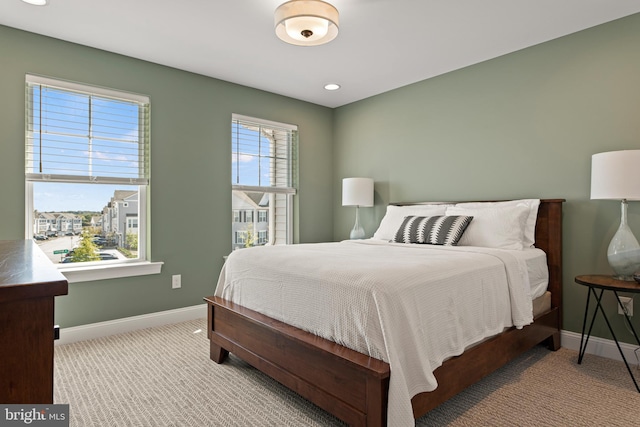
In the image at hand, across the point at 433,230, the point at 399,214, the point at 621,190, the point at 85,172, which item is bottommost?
the point at 433,230

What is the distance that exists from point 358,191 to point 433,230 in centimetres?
129

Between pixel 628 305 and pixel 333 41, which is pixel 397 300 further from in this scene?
pixel 333 41

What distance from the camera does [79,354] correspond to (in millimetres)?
2719

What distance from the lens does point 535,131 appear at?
3.03m

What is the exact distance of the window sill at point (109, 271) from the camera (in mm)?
2955

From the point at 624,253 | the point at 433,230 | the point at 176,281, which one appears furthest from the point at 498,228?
the point at 176,281

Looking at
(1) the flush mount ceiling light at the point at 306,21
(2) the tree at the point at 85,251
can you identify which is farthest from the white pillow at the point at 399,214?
(2) the tree at the point at 85,251

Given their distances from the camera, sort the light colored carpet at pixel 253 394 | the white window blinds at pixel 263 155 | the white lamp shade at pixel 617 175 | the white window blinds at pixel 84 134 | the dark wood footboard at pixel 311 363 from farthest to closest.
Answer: the white window blinds at pixel 263 155 < the white window blinds at pixel 84 134 < the white lamp shade at pixel 617 175 < the light colored carpet at pixel 253 394 < the dark wood footboard at pixel 311 363

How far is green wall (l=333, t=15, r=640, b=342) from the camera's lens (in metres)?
2.64

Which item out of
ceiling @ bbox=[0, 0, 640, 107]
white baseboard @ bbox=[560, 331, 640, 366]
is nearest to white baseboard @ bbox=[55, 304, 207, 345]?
ceiling @ bbox=[0, 0, 640, 107]

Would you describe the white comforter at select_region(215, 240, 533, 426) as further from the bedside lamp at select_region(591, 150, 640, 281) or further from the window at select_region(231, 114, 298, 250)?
the window at select_region(231, 114, 298, 250)

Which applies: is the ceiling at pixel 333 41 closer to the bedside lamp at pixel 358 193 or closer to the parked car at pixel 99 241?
the bedside lamp at pixel 358 193

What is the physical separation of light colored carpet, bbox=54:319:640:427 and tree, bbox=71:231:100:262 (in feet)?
2.38

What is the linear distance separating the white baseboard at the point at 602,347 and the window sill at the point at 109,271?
3436mm
